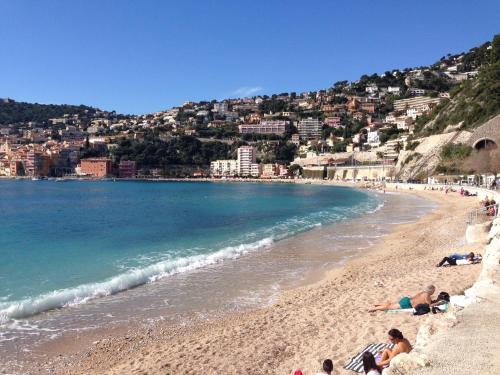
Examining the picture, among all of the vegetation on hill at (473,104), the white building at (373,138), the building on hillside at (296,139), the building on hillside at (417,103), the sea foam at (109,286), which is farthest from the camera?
the building on hillside at (296,139)

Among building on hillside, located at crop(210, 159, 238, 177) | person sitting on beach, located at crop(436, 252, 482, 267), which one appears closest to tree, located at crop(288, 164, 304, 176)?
building on hillside, located at crop(210, 159, 238, 177)

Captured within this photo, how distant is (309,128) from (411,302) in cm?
14419

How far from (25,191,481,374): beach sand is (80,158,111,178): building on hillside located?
12788 centimetres

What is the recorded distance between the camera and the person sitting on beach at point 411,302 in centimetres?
692

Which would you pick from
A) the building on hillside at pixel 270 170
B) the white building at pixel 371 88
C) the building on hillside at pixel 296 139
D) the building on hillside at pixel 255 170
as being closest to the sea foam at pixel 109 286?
the building on hillside at pixel 270 170

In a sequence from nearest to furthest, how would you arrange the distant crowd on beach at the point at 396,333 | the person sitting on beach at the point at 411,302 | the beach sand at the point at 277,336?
the distant crowd on beach at the point at 396,333
the beach sand at the point at 277,336
the person sitting on beach at the point at 411,302

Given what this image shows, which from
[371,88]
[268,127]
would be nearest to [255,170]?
[268,127]

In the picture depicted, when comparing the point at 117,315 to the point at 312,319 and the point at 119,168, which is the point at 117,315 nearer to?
the point at 312,319

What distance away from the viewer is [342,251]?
1500 centimetres

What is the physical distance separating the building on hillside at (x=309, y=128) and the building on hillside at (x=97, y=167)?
6054 centimetres

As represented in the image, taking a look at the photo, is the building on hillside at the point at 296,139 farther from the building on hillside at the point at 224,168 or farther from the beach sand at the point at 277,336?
the beach sand at the point at 277,336

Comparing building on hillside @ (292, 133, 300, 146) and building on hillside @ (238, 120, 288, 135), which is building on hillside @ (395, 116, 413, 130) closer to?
building on hillside @ (292, 133, 300, 146)

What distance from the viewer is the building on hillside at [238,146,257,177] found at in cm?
12875

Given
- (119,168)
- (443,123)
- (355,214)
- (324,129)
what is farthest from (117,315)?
(324,129)
